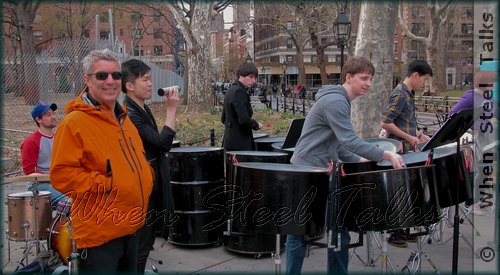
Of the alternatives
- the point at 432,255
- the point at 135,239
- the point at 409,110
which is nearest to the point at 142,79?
the point at 135,239

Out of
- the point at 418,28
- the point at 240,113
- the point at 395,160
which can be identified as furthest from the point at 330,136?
the point at 418,28

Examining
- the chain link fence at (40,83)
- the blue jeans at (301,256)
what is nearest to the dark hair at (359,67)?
the blue jeans at (301,256)

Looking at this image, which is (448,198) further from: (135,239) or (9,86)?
(9,86)

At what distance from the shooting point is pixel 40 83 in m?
11.8

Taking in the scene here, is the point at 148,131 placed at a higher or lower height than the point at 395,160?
higher

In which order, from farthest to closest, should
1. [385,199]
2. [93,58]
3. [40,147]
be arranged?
[40,147] < [385,199] < [93,58]

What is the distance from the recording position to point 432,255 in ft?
16.5

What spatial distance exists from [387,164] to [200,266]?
2021 millimetres

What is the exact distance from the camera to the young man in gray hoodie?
3504 millimetres

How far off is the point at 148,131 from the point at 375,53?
5861 mm

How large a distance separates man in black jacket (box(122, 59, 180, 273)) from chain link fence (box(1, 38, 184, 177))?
5830mm

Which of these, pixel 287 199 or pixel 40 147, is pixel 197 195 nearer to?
pixel 40 147

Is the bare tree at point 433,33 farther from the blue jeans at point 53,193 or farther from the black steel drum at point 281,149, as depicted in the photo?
the blue jeans at point 53,193

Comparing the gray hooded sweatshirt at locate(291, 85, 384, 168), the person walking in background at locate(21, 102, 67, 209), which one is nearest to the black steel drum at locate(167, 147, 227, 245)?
the person walking in background at locate(21, 102, 67, 209)
